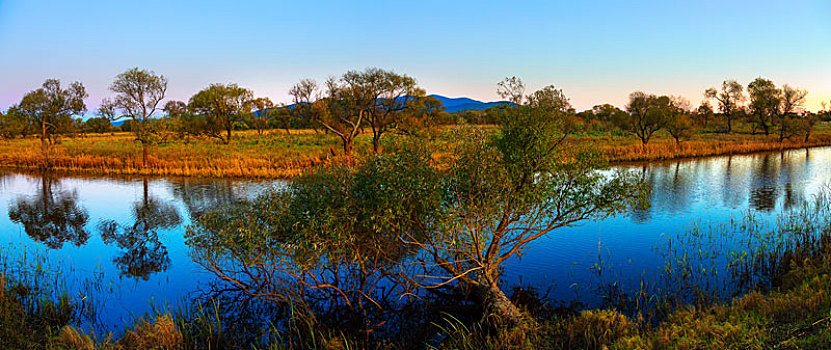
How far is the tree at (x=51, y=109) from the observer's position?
40125 millimetres

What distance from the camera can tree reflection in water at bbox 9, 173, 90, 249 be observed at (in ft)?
62.3

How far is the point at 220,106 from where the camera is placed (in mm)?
53344

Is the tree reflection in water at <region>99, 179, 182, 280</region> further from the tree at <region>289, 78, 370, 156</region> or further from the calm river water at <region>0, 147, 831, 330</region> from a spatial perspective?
the tree at <region>289, 78, 370, 156</region>

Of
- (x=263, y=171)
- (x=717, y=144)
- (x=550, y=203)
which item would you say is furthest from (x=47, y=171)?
(x=717, y=144)

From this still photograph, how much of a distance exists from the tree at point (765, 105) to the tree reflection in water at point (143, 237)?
6769cm

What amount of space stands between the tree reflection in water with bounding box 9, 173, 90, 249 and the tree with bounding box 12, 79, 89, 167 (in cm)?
1459

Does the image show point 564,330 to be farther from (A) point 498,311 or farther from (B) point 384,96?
(B) point 384,96

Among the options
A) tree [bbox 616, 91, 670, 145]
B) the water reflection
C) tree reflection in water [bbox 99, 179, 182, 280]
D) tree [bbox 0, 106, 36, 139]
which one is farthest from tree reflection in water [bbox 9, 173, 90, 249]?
tree [bbox 616, 91, 670, 145]

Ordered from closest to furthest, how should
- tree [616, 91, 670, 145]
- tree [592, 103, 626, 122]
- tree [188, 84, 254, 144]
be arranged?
tree [616, 91, 670, 145], tree [188, 84, 254, 144], tree [592, 103, 626, 122]

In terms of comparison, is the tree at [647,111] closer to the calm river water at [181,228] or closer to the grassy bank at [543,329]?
the calm river water at [181,228]

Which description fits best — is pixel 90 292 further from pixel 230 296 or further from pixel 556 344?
pixel 556 344

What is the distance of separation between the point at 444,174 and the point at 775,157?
47.1 m

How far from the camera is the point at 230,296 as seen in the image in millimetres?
12102

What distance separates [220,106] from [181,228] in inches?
1467
